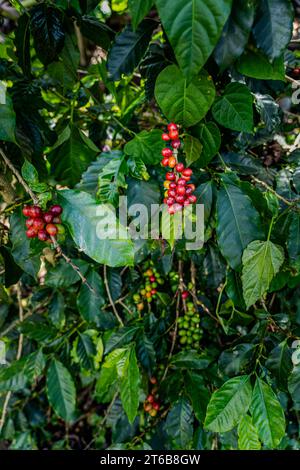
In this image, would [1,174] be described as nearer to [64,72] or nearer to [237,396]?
[64,72]

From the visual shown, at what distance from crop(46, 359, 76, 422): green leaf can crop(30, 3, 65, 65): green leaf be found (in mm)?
805

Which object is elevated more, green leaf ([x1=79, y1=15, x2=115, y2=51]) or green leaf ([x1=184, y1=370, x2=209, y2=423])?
green leaf ([x1=79, y1=15, x2=115, y2=51])

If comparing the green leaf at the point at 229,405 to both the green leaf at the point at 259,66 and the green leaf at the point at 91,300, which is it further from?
the green leaf at the point at 259,66

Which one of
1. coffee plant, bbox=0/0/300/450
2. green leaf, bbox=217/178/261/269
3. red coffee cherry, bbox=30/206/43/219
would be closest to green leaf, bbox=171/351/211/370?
coffee plant, bbox=0/0/300/450

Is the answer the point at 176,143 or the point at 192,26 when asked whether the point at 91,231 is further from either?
the point at 192,26

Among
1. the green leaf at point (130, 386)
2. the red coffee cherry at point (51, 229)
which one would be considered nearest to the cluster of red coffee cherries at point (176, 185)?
the red coffee cherry at point (51, 229)

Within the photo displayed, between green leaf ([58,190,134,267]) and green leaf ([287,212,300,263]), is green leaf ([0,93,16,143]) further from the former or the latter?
green leaf ([287,212,300,263])

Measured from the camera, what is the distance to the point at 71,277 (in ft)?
3.61

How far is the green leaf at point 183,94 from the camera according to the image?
0.69m

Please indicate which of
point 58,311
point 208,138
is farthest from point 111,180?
point 58,311

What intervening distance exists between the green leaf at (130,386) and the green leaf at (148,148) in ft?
1.54

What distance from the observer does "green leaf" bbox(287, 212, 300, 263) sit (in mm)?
837

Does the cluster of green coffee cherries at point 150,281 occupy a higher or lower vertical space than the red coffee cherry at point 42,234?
lower
